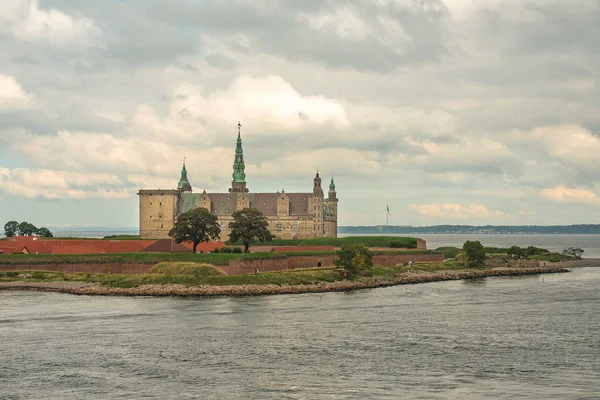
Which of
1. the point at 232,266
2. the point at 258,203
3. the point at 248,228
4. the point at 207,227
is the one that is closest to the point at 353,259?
the point at 232,266

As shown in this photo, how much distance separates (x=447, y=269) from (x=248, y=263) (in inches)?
1320

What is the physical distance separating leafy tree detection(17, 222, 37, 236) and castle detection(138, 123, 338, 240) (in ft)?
75.6

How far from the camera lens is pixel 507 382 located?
118ft

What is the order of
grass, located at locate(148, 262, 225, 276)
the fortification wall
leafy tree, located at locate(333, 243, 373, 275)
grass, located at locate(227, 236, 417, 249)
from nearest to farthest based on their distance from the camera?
1. grass, located at locate(148, 262, 225, 276)
2. leafy tree, located at locate(333, 243, 373, 275)
3. the fortification wall
4. grass, located at locate(227, 236, 417, 249)

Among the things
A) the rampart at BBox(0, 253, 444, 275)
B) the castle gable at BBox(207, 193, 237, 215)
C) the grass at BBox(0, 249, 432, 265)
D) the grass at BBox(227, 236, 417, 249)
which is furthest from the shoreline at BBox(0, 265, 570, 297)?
the castle gable at BBox(207, 193, 237, 215)

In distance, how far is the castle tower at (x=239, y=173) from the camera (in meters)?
158

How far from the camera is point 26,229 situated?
15738 cm

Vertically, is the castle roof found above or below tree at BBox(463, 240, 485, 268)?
above

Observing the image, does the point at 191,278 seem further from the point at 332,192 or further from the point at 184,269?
the point at 332,192

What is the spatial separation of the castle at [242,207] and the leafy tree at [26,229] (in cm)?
2303

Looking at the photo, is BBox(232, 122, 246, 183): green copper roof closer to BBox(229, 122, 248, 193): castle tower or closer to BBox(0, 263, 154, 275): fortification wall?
BBox(229, 122, 248, 193): castle tower

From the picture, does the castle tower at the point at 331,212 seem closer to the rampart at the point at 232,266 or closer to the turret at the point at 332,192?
the turret at the point at 332,192

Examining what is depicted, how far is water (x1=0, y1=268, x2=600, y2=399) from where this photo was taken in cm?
3525

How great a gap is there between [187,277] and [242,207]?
246ft
